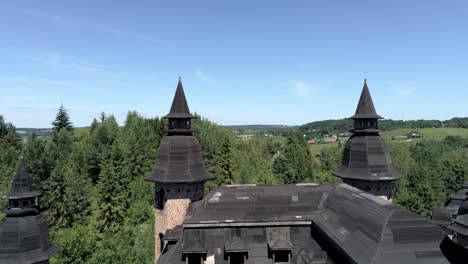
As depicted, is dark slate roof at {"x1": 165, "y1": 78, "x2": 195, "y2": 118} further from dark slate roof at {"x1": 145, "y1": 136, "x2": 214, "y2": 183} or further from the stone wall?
the stone wall

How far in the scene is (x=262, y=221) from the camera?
20906 millimetres

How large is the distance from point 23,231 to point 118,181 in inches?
1372

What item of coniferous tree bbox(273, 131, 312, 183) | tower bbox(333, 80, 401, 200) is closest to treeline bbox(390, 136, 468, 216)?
coniferous tree bbox(273, 131, 312, 183)

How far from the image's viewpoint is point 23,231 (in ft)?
50.7

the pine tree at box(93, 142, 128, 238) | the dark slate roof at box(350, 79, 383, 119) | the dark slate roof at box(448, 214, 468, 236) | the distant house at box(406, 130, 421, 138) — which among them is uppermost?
the dark slate roof at box(350, 79, 383, 119)

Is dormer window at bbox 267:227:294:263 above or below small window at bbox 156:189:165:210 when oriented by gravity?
below

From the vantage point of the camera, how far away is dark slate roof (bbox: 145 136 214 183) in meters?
23.7

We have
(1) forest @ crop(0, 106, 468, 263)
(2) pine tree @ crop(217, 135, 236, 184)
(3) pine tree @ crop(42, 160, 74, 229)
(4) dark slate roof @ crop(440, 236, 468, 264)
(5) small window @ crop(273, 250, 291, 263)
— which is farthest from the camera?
(2) pine tree @ crop(217, 135, 236, 184)

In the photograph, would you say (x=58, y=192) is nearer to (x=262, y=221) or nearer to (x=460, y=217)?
(x=262, y=221)

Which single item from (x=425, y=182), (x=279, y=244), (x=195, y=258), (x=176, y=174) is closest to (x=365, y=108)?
(x=279, y=244)

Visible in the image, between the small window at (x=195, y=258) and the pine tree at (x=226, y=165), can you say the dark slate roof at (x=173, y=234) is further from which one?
the pine tree at (x=226, y=165)

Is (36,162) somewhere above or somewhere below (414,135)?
below

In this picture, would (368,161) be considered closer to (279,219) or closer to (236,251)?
(279,219)

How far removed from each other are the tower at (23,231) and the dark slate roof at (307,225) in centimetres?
745
